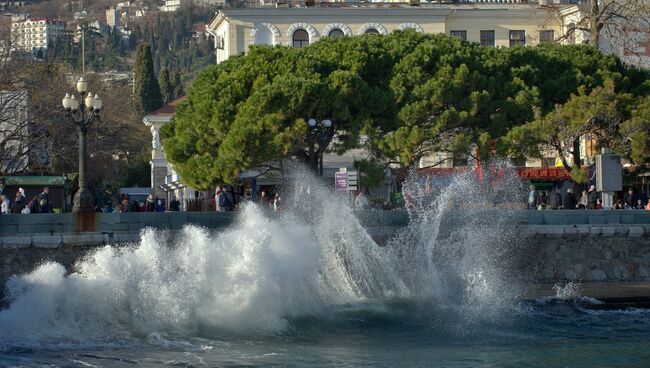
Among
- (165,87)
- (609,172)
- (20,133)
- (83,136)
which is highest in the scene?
(165,87)

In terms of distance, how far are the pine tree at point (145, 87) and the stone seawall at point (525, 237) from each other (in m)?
66.3

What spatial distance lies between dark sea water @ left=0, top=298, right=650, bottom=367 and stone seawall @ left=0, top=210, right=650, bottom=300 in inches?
129

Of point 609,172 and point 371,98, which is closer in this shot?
point 609,172

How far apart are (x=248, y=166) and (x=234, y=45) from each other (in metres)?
20.7

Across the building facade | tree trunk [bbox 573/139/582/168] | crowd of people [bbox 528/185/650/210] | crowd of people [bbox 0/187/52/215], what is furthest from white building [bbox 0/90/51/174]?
tree trunk [bbox 573/139/582/168]

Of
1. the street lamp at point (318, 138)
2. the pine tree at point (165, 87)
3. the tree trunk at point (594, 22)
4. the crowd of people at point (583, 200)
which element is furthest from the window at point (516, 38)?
the pine tree at point (165, 87)

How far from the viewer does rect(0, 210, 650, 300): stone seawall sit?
2497 centimetres

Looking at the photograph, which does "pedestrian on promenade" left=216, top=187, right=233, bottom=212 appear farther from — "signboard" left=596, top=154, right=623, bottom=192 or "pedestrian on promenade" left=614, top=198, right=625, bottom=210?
"pedestrian on promenade" left=614, top=198, right=625, bottom=210

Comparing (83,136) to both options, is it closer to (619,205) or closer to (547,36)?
(619,205)

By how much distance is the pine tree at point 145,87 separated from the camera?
92.9m

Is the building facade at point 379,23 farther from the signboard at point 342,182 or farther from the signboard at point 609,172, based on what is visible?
the signboard at point 609,172

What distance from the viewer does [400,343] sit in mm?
21375

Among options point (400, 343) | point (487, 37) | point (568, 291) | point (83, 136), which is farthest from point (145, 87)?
point (400, 343)

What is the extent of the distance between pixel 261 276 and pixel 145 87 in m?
72.4
